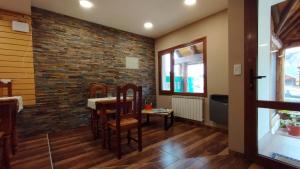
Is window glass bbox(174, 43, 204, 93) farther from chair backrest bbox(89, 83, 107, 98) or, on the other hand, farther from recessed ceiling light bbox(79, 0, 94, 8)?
recessed ceiling light bbox(79, 0, 94, 8)

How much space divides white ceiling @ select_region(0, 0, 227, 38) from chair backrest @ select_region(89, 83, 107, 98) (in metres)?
1.55

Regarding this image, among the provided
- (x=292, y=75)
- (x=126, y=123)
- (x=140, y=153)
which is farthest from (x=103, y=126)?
(x=292, y=75)

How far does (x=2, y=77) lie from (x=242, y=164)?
4037 millimetres

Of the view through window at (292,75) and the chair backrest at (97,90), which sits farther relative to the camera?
the chair backrest at (97,90)

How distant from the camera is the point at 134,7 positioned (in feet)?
9.56

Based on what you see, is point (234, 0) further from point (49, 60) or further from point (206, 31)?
point (49, 60)

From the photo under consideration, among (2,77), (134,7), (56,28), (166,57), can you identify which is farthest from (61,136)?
(166,57)

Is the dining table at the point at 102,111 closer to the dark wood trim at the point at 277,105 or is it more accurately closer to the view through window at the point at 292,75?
the dark wood trim at the point at 277,105

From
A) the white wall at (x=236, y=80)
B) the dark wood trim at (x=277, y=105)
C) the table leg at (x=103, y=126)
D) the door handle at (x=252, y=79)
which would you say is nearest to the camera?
the dark wood trim at (x=277, y=105)

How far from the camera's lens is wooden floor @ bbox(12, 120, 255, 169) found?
1.80 m

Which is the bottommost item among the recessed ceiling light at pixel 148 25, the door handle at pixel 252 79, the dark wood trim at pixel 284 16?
the door handle at pixel 252 79

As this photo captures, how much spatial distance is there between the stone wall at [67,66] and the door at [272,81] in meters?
3.06

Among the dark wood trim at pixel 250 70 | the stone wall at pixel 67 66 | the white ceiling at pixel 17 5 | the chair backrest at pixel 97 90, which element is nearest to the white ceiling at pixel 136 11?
the white ceiling at pixel 17 5

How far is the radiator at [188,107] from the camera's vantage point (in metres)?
3.43
